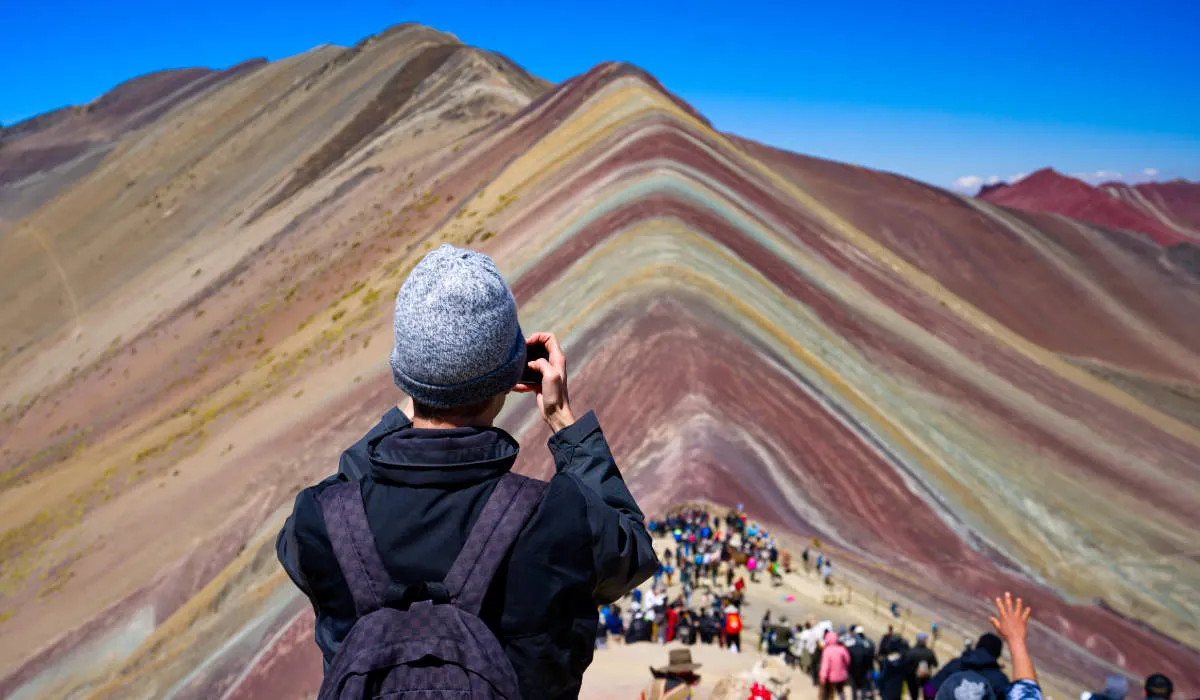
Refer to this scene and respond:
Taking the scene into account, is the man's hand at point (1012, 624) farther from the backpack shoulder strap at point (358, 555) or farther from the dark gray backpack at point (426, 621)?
the backpack shoulder strap at point (358, 555)

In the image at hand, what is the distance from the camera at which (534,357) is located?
10.5 feet

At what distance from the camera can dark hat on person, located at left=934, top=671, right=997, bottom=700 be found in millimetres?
5664

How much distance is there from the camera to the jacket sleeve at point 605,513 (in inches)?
99.4

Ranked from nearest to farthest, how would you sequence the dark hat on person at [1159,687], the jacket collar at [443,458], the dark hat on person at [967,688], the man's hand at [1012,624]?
the jacket collar at [443,458], the man's hand at [1012,624], the dark hat on person at [967,688], the dark hat on person at [1159,687]

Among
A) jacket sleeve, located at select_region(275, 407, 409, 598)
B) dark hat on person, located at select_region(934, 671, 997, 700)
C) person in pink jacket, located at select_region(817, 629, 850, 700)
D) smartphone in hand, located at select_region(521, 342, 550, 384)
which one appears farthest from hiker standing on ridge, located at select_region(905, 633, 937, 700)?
jacket sleeve, located at select_region(275, 407, 409, 598)

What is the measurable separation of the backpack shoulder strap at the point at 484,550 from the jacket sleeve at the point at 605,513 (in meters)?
0.20

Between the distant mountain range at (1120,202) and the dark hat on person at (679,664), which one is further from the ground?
the distant mountain range at (1120,202)

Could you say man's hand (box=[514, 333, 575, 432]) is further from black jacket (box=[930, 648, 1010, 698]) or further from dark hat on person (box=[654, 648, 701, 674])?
dark hat on person (box=[654, 648, 701, 674])

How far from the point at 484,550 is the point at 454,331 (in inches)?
23.1

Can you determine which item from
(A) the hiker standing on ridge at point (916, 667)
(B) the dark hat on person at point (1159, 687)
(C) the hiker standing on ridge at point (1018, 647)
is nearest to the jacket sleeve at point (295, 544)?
(C) the hiker standing on ridge at point (1018, 647)

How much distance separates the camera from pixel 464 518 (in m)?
2.46

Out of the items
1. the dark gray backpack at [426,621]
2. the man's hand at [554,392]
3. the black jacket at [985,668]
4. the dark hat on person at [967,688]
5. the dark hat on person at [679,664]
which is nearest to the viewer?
the dark gray backpack at [426,621]

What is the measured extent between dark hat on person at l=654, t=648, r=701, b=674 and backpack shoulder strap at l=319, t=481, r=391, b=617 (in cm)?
788

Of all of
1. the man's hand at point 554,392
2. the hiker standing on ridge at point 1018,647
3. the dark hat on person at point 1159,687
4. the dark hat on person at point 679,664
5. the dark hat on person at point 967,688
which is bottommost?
the dark hat on person at point 679,664
